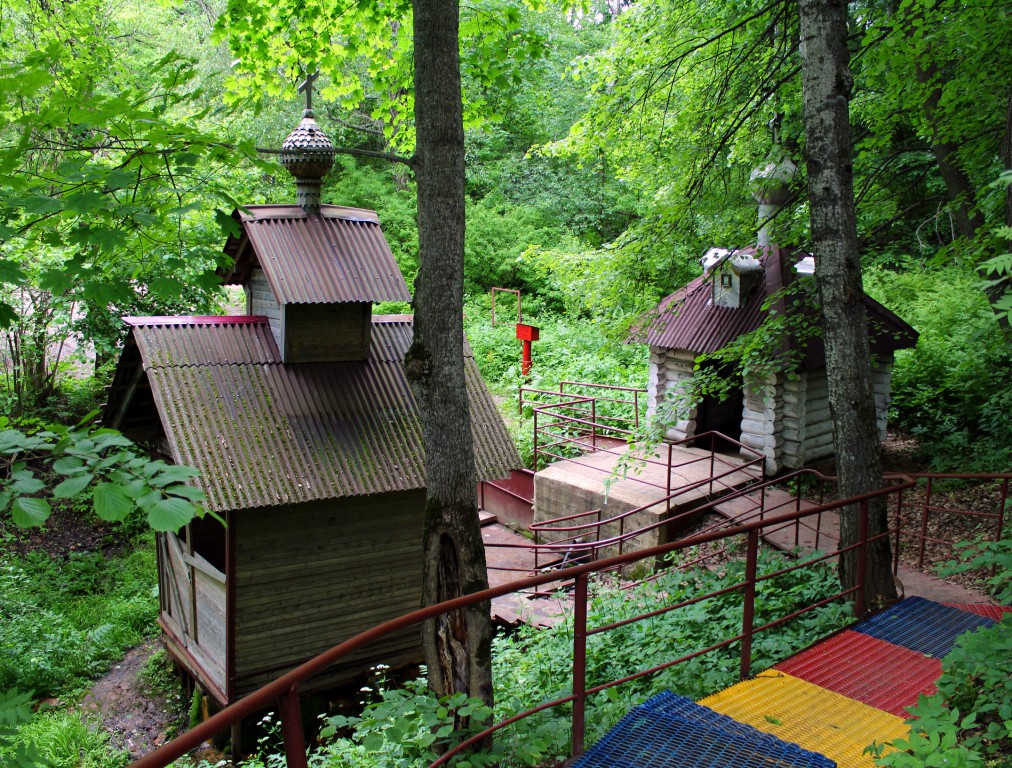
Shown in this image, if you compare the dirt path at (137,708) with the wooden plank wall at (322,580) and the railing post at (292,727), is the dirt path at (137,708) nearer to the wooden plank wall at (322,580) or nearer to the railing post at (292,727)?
the wooden plank wall at (322,580)

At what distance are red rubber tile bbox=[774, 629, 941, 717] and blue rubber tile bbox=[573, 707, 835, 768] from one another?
123 cm

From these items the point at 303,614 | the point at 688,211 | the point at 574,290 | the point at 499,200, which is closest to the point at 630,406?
the point at 574,290

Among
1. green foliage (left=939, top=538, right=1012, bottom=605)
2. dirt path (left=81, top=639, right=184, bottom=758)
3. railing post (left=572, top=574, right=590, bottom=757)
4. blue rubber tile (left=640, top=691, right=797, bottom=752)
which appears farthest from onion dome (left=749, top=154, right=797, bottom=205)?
dirt path (left=81, top=639, right=184, bottom=758)

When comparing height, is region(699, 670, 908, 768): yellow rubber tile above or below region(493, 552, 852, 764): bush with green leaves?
above

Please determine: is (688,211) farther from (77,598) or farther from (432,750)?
(77,598)

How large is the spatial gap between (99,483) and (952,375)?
1585 cm

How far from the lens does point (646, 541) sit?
1254cm

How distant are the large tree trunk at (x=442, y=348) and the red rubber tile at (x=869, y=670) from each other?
6.88ft

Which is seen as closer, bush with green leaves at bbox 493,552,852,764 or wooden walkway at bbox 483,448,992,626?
bush with green leaves at bbox 493,552,852,764

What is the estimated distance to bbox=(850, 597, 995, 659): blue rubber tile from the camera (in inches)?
225

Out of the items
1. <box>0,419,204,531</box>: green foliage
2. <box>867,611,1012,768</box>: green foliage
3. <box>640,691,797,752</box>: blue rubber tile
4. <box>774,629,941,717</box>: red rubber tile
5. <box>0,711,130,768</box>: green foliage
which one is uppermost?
<box>0,419,204,531</box>: green foliage

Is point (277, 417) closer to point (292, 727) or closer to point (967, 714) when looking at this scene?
point (292, 727)

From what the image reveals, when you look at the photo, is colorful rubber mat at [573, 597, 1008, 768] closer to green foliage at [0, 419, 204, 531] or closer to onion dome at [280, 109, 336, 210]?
green foliage at [0, 419, 204, 531]

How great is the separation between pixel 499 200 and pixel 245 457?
957 inches
